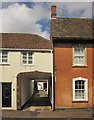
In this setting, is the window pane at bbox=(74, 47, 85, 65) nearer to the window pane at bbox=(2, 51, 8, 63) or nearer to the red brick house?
the red brick house

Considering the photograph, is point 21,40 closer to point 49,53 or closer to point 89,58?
point 49,53

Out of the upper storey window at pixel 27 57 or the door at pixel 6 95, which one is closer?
the door at pixel 6 95

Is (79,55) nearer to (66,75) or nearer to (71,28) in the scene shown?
(66,75)

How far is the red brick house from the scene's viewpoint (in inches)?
843

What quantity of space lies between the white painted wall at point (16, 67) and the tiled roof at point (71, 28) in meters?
2.18

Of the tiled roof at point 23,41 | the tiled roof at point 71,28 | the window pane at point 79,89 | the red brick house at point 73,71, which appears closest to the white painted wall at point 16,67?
the tiled roof at point 23,41

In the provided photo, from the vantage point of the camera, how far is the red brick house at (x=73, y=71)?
21422 mm

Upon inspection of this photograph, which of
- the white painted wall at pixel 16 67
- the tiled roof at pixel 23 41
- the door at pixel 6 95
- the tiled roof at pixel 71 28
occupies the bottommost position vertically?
the door at pixel 6 95

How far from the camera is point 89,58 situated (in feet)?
71.8

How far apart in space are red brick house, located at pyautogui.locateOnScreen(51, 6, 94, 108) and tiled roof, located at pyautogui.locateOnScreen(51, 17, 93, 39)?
0.28 metres

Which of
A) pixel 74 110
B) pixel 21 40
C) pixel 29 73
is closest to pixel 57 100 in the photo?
pixel 74 110

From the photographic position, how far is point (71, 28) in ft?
77.8

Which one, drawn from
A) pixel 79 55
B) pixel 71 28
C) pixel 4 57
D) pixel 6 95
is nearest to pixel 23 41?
pixel 4 57

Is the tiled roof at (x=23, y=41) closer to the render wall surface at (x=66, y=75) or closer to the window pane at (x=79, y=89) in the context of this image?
the render wall surface at (x=66, y=75)
